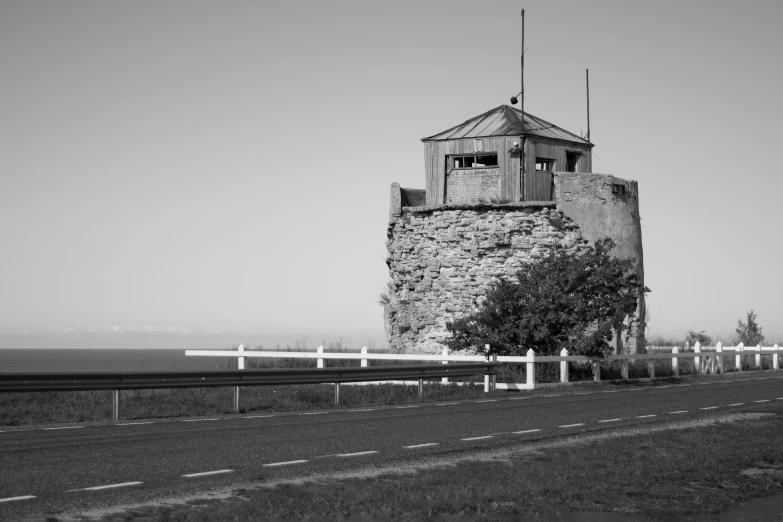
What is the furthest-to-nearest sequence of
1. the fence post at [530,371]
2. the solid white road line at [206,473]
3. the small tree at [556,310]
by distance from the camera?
the small tree at [556,310] < the fence post at [530,371] < the solid white road line at [206,473]

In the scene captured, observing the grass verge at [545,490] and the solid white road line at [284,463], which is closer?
the grass verge at [545,490]

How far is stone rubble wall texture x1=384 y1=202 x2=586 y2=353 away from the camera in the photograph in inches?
1431

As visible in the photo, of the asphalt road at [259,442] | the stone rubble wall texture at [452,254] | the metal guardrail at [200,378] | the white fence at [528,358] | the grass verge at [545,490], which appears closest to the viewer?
the grass verge at [545,490]

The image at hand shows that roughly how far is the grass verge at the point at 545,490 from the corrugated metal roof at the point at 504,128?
25.8 m

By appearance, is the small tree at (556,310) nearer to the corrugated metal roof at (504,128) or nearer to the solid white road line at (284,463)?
the corrugated metal roof at (504,128)

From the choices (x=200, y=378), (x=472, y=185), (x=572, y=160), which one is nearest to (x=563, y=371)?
(x=200, y=378)

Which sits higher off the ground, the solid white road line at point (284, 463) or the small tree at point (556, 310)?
the small tree at point (556, 310)

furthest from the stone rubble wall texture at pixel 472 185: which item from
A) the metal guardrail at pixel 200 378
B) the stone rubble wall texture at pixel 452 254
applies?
the metal guardrail at pixel 200 378

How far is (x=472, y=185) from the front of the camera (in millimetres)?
38250

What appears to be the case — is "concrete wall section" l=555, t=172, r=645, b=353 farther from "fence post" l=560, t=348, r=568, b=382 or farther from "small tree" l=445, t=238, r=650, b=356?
"fence post" l=560, t=348, r=568, b=382

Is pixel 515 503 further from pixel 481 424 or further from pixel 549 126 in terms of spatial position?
pixel 549 126

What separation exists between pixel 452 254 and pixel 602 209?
6.04m

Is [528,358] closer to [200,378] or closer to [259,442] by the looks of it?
[200,378]

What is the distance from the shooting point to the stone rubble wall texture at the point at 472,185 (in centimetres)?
3778
